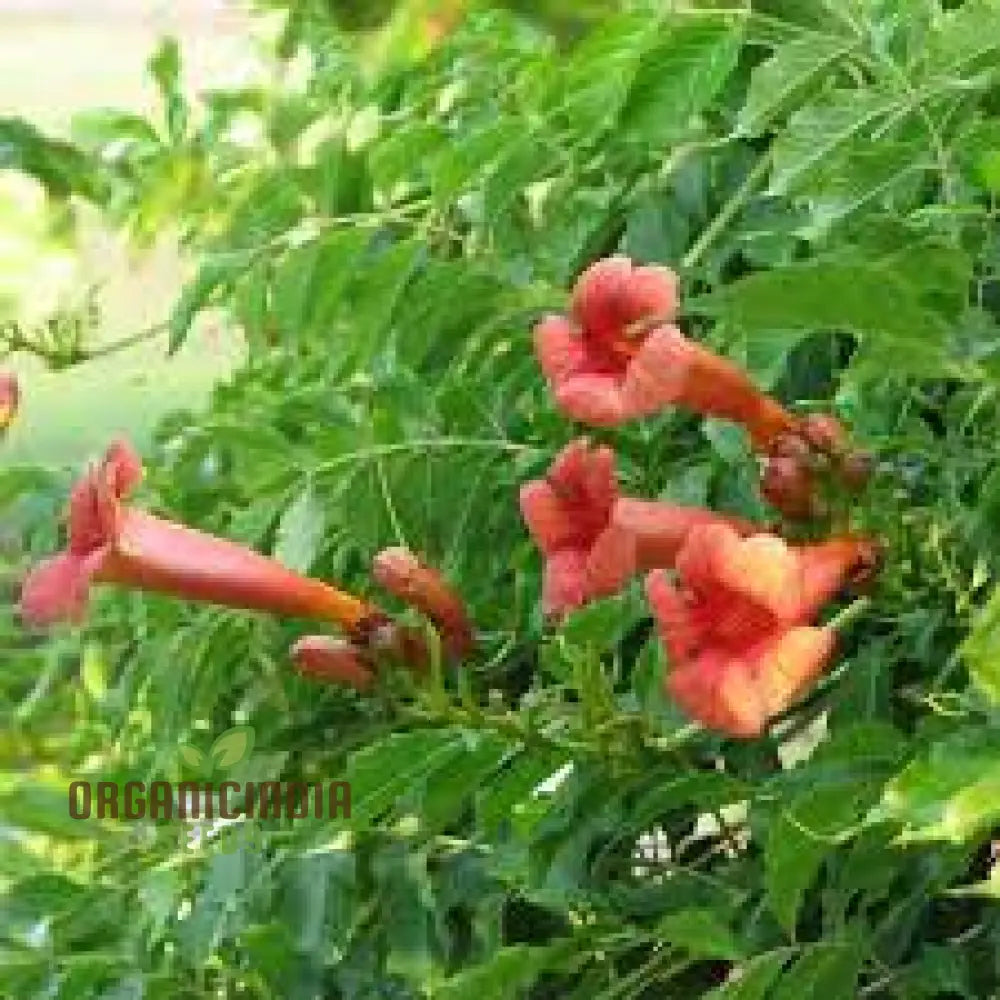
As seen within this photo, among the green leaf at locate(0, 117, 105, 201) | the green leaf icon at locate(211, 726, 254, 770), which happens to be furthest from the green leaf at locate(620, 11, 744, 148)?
the green leaf at locate(0, 117, 105, 201)

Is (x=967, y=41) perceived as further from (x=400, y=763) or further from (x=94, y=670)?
(x=94, y=670)

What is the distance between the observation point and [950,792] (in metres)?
0.90

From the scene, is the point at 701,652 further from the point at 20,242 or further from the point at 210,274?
the point at 20,242

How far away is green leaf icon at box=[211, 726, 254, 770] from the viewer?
5.46ft

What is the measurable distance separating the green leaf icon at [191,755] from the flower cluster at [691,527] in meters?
0.71

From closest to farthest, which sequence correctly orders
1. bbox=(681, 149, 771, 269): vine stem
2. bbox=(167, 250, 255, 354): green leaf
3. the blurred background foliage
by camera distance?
the blurred background foliage → bbox=(681, 149, 771, 269): vine stem → bbox=(167, 250, 255, 354): green leaf

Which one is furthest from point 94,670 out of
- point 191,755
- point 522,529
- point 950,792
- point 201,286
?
point 950,792

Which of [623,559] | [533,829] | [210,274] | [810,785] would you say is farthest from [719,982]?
[210,274]

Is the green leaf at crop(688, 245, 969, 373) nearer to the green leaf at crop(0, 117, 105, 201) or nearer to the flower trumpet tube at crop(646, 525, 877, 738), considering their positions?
the flower trumpet tube at crop(646, 525, 877, 738)

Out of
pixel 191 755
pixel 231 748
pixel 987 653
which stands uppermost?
pixel 987 653

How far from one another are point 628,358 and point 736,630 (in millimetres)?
126

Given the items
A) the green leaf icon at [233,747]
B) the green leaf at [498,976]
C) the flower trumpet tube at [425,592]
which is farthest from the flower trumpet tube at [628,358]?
the green leaf icon at [233,747]

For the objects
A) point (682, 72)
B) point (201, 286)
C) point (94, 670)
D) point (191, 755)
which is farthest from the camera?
point (94, 670)

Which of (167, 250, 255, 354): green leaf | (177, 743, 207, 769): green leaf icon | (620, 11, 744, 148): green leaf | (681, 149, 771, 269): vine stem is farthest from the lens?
(177, 743, 207, 769): green leaf icon
